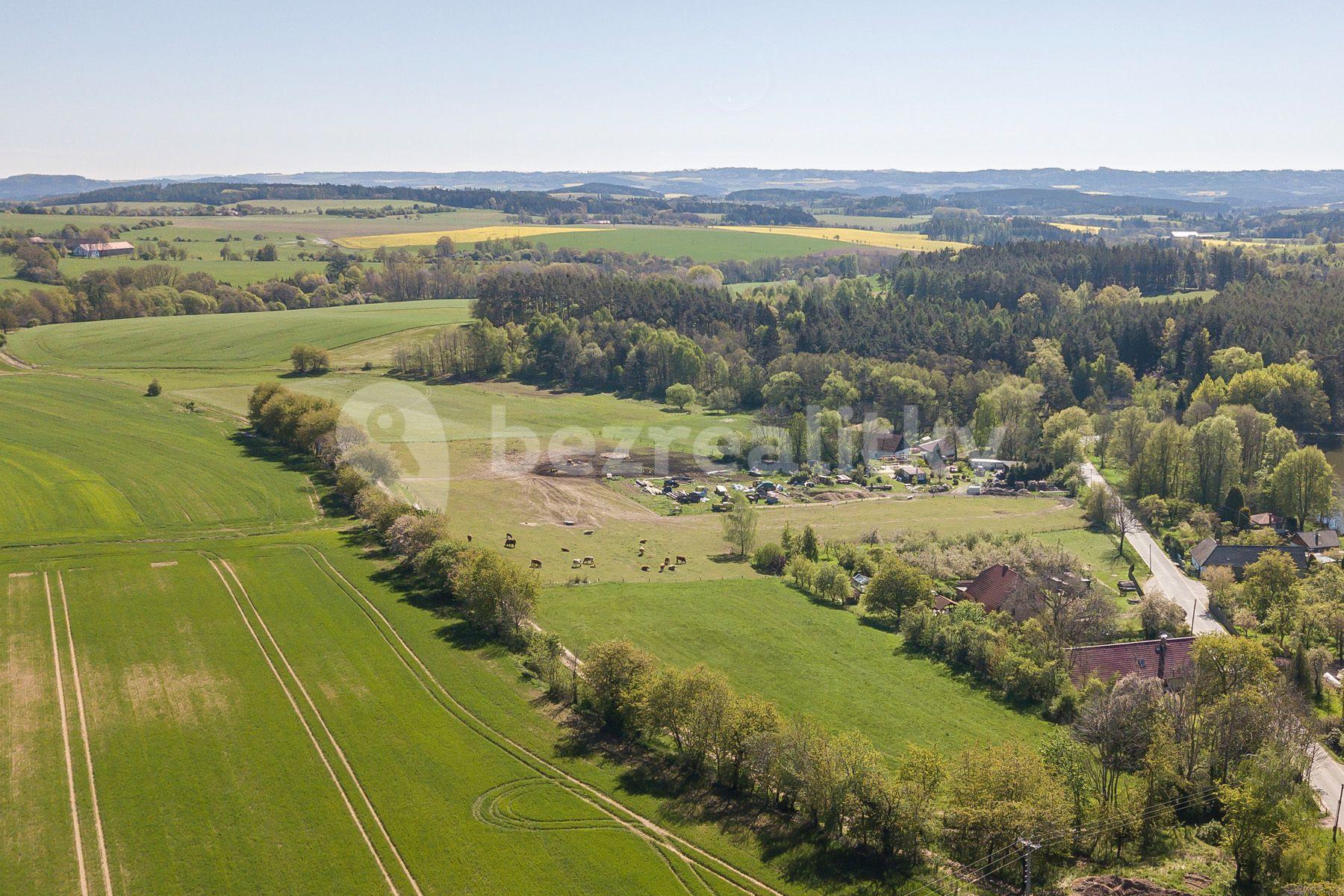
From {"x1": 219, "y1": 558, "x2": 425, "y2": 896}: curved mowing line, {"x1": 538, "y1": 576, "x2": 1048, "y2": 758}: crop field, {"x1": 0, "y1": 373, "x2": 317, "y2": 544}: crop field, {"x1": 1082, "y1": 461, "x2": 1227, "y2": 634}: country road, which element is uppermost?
{"x1": 0, "y1": 373, "x2": 317, "y2": 544}: crop field

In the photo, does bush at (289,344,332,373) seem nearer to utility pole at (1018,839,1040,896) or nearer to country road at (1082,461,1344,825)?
country road at (1082,461,1344,825)

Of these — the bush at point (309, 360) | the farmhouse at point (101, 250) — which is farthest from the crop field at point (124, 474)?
the farmhouse at point (101, 250)

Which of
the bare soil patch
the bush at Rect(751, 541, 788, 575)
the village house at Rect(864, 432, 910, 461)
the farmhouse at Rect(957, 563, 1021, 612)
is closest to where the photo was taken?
the bare soil patch

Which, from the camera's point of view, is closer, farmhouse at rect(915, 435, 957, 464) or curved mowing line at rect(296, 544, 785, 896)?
curved mowing line at rect(296, 544, 785, 896)

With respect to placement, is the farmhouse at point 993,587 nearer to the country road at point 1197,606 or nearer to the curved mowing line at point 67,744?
the country road at point 1197,606

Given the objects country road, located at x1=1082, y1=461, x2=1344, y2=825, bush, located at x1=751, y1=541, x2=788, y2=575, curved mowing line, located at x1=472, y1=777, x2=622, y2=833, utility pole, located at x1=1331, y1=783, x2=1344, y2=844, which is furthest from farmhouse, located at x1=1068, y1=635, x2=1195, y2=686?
curved mowing line, located at x1=472, y1=777, x2=622, y2=833

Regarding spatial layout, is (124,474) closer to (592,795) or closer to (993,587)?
(592,795)
